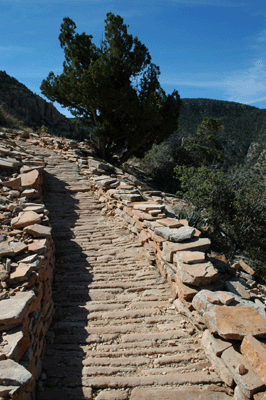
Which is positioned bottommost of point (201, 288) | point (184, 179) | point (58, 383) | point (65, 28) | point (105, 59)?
point (58, 383)

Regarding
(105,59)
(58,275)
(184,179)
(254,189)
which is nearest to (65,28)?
(105,59)

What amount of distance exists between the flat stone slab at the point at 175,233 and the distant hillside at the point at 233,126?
2441cm

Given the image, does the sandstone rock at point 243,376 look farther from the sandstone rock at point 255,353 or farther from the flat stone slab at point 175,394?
the flat stone slab at point 175,394

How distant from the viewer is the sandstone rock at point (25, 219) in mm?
4121

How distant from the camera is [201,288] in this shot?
3.50m

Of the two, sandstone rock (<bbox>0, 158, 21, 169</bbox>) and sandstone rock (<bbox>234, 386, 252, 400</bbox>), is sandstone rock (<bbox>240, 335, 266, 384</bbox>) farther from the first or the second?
sandstone rock (<bbox>0, 158, 21, 169</bbox>)

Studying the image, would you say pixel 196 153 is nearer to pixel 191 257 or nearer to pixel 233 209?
pixel 233 209

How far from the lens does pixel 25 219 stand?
13.9ft

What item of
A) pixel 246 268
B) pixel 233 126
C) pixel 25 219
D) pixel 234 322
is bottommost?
pixel 246 268

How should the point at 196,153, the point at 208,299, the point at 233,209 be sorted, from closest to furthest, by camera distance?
the point at 208,299 < the point at 233,209 < the point at 196,153

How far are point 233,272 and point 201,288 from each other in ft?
5.04

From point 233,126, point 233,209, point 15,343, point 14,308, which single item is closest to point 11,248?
point 14,308

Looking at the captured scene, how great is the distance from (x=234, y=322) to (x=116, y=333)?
1327mm

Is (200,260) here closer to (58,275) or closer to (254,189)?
(58,275)
